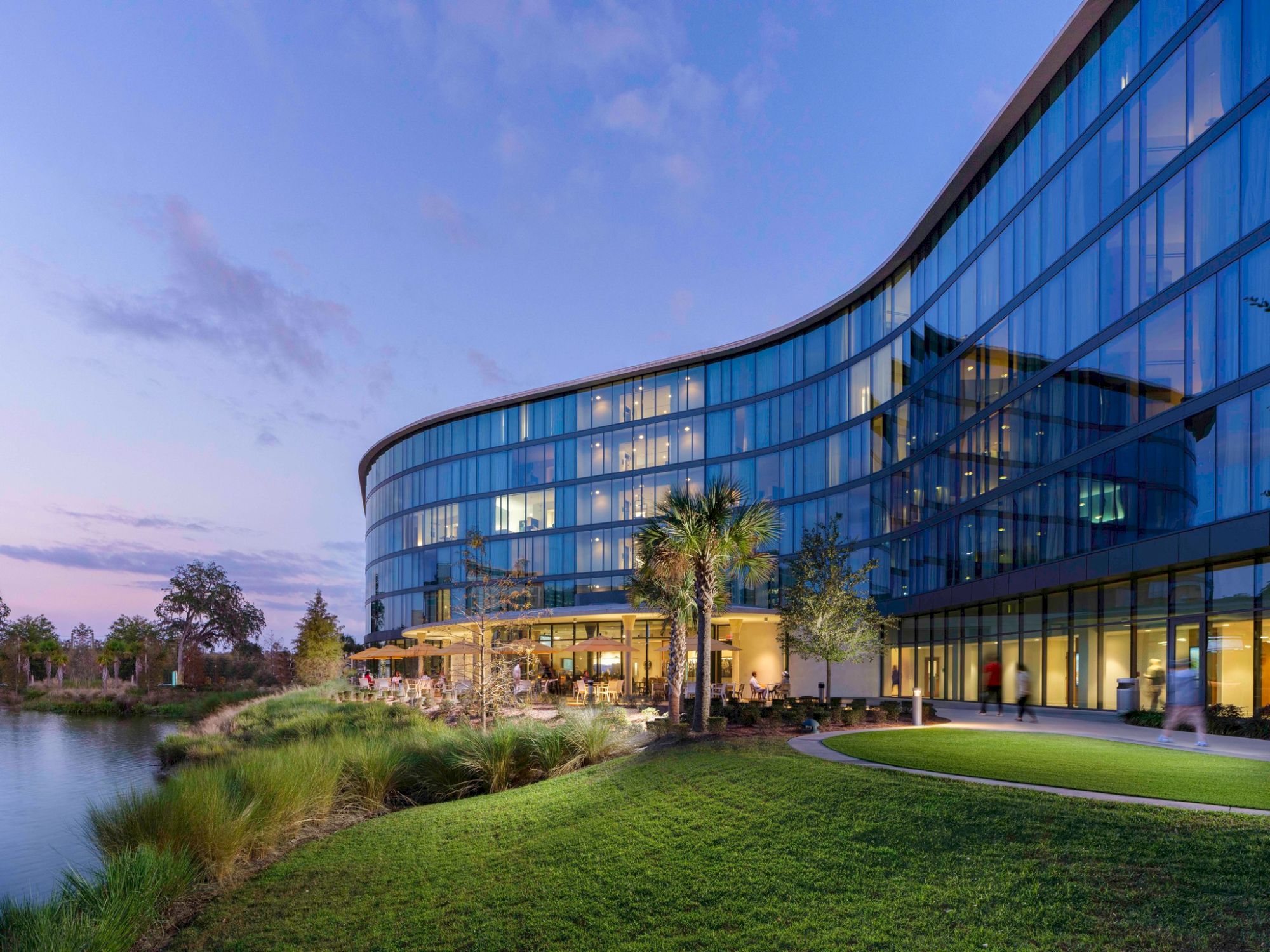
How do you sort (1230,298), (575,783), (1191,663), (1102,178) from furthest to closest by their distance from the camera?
(1102,178), (1191,663), (1230,298), (575,783)

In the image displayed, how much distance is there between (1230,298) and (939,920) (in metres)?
18.9

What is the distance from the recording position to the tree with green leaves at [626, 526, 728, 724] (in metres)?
21.1

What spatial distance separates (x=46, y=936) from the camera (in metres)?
7.77

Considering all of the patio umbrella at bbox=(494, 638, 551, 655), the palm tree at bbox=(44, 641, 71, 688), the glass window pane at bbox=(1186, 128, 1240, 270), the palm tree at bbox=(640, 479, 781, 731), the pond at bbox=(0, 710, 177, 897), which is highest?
the glass window pane at bbox=(1186, 128, 1240, 270)

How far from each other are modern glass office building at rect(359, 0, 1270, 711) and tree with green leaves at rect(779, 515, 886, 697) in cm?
580

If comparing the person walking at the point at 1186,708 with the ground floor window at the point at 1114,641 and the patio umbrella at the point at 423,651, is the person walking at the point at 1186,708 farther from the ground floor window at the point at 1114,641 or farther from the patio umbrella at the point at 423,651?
the patio umbrella at the point at 423,651

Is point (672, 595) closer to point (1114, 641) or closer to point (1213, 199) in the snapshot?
point (1114, 641)

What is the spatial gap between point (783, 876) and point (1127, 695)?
2001cm

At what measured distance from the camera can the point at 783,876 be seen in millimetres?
8188

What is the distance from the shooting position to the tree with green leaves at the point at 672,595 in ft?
69.2

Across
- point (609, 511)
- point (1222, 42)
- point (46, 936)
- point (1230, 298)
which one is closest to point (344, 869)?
point (46, 936)

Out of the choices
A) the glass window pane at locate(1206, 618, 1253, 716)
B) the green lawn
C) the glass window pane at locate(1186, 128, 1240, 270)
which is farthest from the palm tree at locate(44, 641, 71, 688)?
the glass window pane at locate(1186, 128, 1240, 270)

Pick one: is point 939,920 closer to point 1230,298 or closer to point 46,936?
point 46,936

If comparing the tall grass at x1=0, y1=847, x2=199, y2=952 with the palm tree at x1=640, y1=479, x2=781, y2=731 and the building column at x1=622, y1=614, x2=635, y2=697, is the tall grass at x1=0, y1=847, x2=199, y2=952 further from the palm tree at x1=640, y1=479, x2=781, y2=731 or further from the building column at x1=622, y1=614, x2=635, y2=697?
the building column at x1=622, y1=614, x2=635, y2=697
